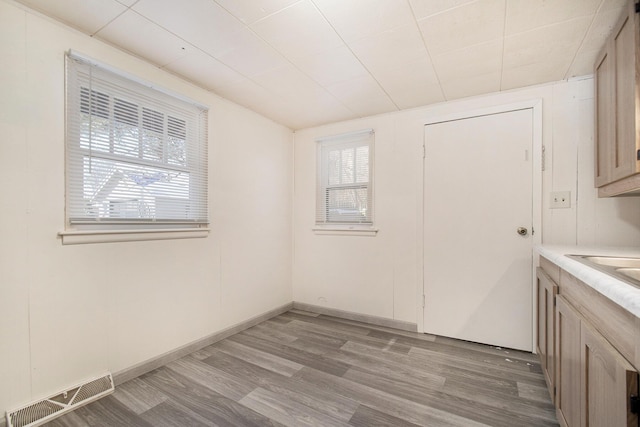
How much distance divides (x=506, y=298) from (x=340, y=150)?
91.0 inches

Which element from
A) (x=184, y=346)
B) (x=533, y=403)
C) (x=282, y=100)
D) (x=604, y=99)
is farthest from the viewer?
(x=282, y=100)

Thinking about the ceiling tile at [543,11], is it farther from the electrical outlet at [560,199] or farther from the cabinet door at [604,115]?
the electrical outlet at [560,199]

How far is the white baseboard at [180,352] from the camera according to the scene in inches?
80.4

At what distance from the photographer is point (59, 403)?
5.60 feet

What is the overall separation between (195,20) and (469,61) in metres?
1.93

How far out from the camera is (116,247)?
6.58 ft

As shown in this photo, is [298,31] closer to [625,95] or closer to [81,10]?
[81,10]

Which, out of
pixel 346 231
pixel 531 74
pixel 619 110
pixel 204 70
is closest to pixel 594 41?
pixel 531 74

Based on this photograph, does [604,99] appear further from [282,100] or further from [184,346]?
[184,346]

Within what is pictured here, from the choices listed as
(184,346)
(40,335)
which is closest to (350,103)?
(184,346)

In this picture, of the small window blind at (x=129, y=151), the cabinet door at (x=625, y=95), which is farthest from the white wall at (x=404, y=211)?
the small window blind at (x=129, y=151)

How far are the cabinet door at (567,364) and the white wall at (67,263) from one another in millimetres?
2573

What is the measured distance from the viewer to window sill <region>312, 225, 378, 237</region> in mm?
3225

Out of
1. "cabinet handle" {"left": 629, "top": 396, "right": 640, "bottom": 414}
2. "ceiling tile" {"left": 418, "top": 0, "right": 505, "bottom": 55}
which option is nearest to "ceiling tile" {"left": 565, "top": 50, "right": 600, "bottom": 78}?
"ceiling tile" {"left": 418, "top": 0, "right": 505, "bottom": 55}
